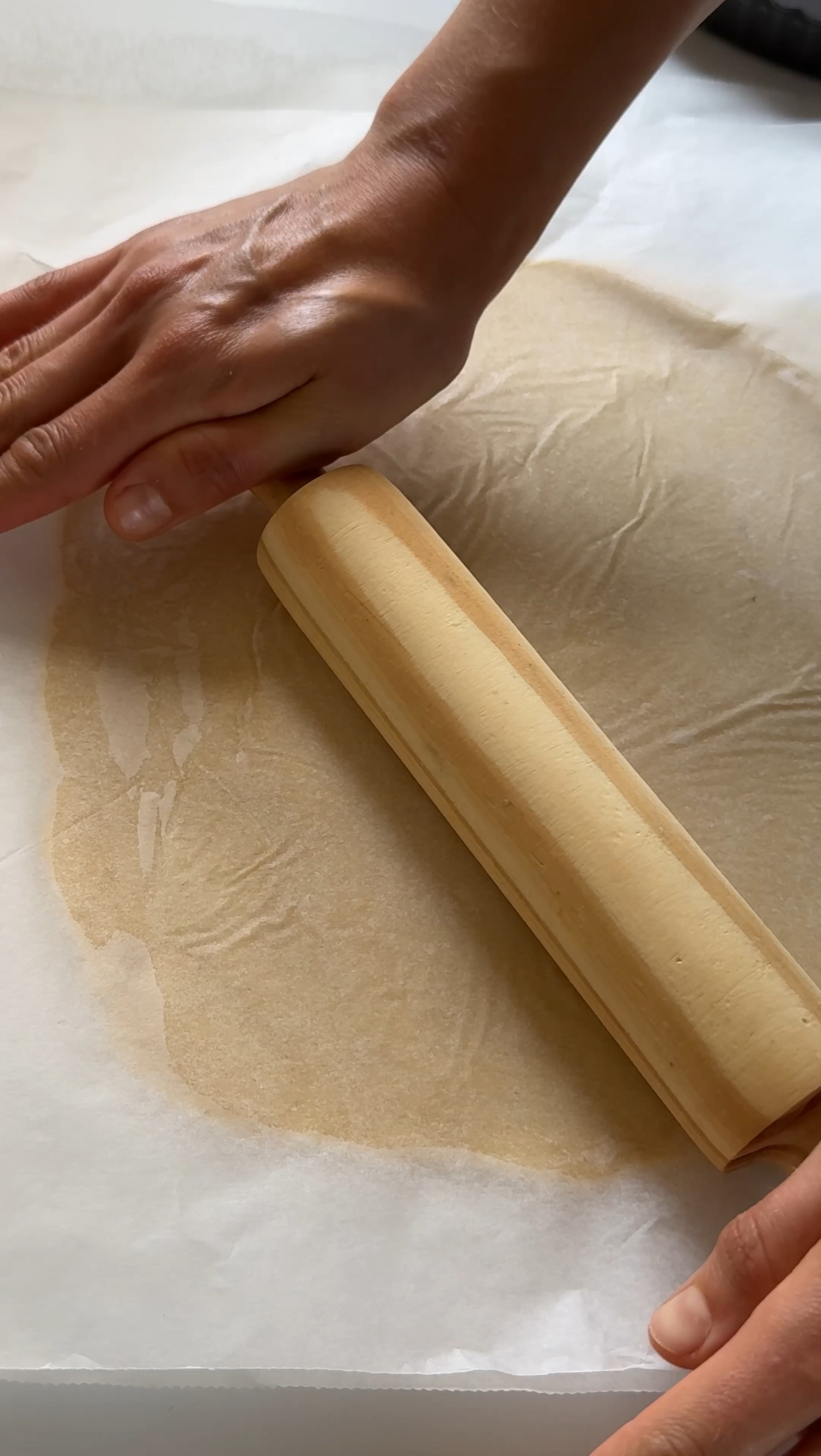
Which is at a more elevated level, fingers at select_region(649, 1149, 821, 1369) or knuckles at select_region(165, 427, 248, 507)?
knuckles at select_region(165, 427, 248, 507)

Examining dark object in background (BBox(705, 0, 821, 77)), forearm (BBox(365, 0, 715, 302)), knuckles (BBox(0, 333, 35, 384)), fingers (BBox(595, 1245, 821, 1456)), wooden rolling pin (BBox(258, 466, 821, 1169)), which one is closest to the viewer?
fingers (BBox(595, 1245, 821, 1456))

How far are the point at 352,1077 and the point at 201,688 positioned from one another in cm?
37

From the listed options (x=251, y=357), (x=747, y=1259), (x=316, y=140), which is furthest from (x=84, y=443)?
(x=747, y=1259)

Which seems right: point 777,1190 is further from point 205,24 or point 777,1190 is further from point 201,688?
point 205,24

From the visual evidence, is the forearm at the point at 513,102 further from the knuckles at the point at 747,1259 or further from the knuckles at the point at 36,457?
the knuckles at the point at 747,1259

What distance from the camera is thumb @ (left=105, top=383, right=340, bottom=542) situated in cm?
98

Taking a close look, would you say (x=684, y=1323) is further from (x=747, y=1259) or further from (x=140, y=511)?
(x=140, y=511)

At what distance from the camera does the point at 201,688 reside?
1.00 meters

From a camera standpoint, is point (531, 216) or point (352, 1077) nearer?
point (352, 1077)

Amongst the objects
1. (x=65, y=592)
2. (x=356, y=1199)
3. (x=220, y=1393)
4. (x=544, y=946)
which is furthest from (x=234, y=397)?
(x=220, y=1393)

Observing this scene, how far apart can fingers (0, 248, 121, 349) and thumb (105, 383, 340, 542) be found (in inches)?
9.9

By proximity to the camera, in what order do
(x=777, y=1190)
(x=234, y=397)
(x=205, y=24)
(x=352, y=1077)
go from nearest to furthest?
(x=777, y=1190) < (x=352, y=1077) < (x=234, y=397) < (x=205, y=24)

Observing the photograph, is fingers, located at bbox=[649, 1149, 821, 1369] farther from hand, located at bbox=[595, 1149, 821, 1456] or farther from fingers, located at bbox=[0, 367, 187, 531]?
fingers, located at bbox=[0, 367, 187, 531]

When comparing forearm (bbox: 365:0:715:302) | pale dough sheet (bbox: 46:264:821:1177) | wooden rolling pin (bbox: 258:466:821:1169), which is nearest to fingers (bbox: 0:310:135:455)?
pale dough sheet (bbox: 46:264:821:1177)
